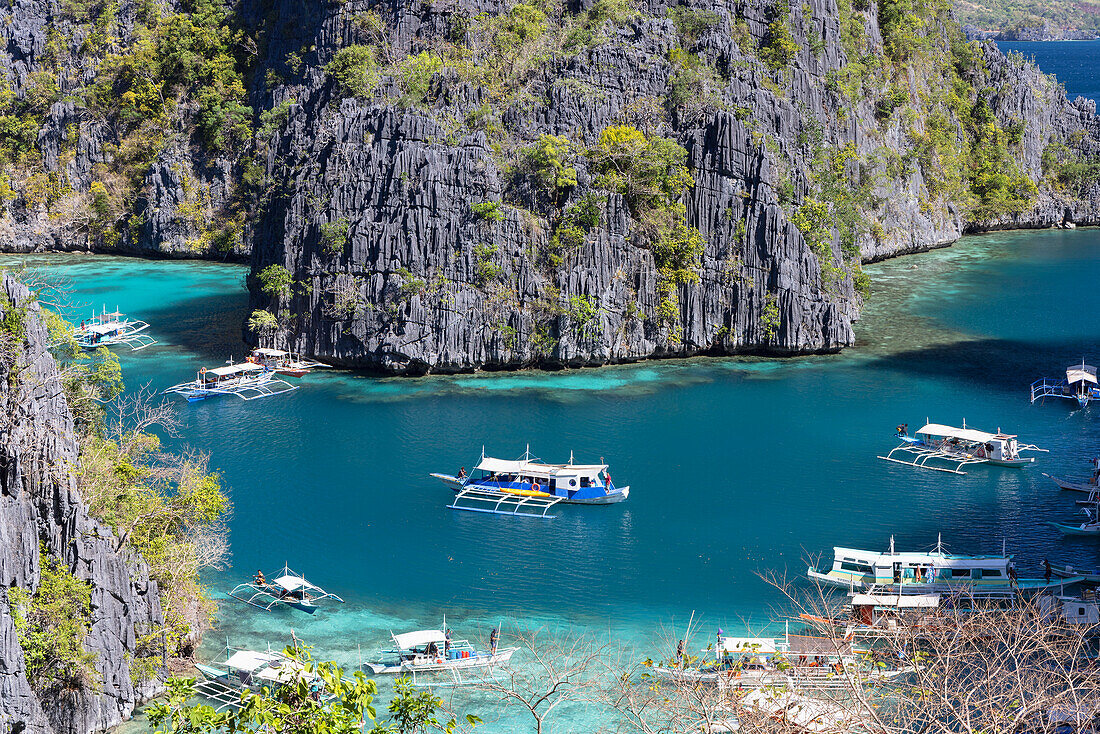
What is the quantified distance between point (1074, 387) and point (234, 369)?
70288mm

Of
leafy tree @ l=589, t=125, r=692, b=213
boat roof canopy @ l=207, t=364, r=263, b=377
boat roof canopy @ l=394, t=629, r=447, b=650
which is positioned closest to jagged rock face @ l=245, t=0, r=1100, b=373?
leafy tree @ l=589, t=125, r=692, b=213

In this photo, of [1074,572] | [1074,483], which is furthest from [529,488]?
[1074,483]

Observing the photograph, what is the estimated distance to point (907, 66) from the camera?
156m

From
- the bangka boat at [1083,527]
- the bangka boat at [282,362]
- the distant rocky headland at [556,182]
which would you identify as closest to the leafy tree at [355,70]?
the distant rocky headland at [556,182]

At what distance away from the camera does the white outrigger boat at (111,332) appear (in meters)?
110

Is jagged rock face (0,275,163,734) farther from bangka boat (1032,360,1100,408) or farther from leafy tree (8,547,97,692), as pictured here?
bangka boat (1032,360,1100,408)

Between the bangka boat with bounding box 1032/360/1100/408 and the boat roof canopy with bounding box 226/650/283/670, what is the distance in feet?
216

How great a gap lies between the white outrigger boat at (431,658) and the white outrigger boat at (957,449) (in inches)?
1482

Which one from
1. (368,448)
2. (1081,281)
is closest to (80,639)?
(368,448)

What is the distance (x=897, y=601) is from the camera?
6012 centimetres

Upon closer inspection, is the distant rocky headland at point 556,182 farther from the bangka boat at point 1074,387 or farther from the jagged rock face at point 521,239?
the bangka boat at point 1074,387

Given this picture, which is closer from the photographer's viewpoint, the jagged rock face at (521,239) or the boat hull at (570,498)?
the boat hull at (570,498)

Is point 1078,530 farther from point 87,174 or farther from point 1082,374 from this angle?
point 87,174

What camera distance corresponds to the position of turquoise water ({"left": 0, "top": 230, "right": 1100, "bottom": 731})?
206ft
